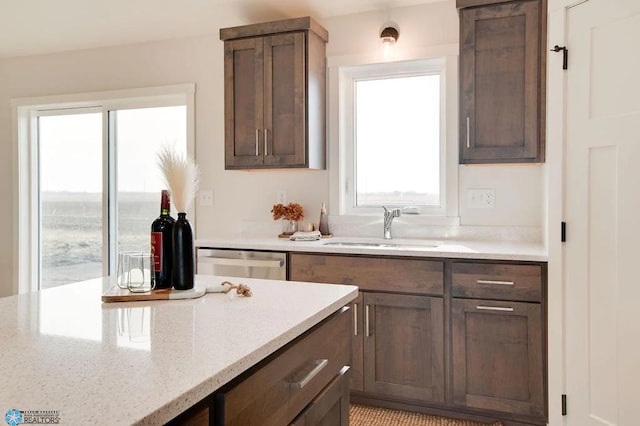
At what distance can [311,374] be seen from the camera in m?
1.16

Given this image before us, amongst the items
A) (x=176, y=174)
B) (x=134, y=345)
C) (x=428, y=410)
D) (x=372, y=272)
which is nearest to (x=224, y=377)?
(x=134, y=345)

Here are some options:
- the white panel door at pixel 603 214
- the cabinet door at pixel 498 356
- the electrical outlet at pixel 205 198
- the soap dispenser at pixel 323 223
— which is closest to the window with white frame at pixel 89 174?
the electrical outlet at pixel 205 198

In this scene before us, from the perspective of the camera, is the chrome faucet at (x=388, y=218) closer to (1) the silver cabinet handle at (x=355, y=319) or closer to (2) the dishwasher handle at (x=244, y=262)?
(1) the silver cabinet handle at (x=355, y=319)

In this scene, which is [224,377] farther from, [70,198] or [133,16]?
[70,198]

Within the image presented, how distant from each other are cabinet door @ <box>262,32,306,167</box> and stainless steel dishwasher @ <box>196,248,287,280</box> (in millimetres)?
624

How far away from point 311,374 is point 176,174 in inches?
25.7

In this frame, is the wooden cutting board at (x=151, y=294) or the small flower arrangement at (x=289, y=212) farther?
the small flower arrangement at (x=289, y=212)

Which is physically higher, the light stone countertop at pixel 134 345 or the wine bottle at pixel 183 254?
the wine bottle at pixel 183 254

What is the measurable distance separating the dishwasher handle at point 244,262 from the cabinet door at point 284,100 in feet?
2.16

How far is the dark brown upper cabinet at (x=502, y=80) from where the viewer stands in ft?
8.39

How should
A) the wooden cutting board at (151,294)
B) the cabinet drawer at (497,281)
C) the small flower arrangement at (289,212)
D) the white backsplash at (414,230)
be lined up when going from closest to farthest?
1. the wooden cutting board at (151,294)
2. the cabinet drawer at (497,281)
3. the white backsplash at (414,230)
4. the small flower arrangement at (289,212)

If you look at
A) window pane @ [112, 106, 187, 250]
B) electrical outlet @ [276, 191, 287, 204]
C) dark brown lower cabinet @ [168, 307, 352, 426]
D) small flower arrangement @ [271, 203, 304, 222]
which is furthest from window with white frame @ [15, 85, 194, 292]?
dark brown lower cabinet @ [168, 307, 352, 426]

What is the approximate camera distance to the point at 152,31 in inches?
146

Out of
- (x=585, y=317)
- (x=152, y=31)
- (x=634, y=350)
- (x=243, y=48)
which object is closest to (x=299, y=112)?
(x=243, y=48)
